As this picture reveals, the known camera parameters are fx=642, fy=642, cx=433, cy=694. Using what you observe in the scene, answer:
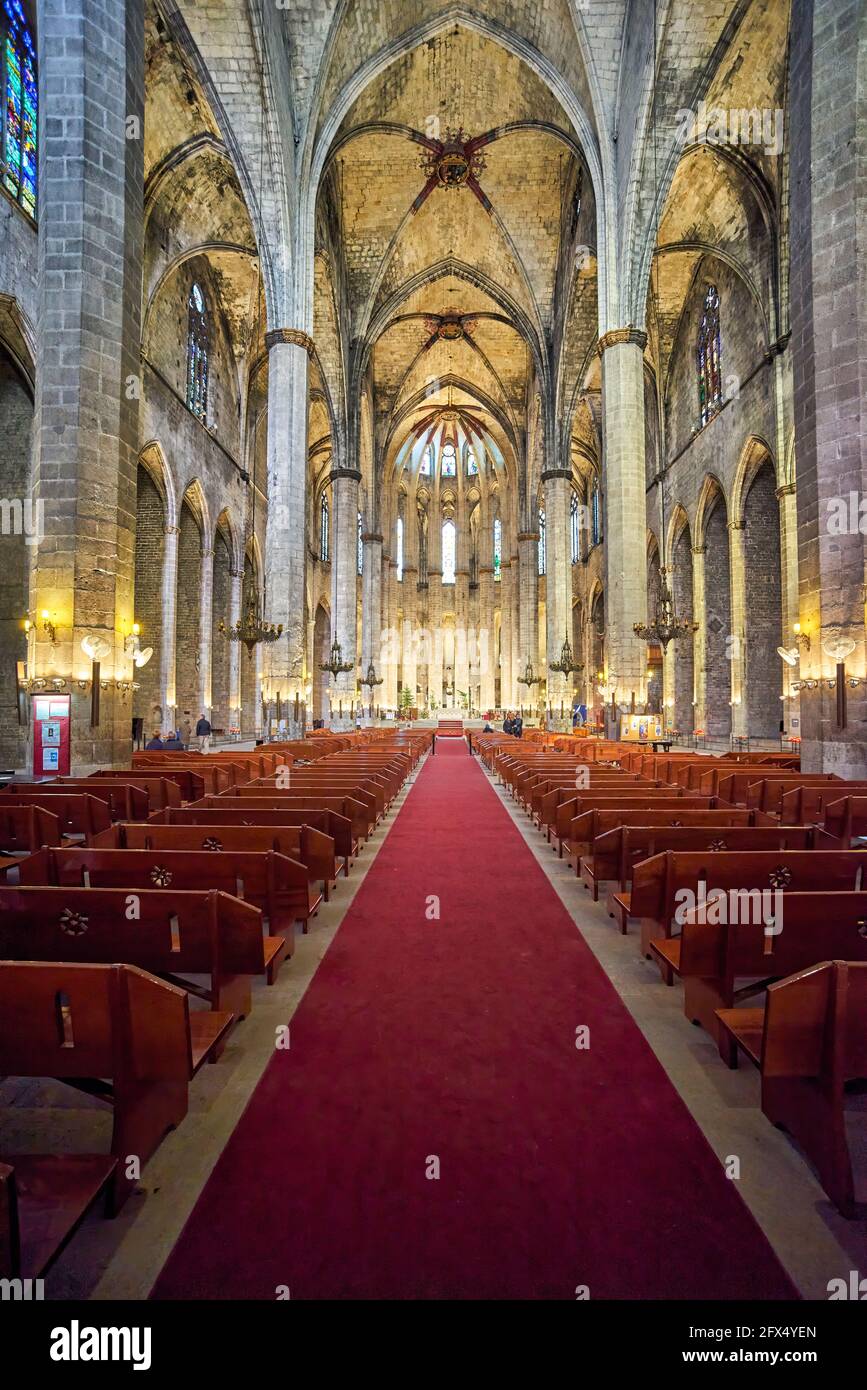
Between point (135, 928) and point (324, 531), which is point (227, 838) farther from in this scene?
point (324, 531)

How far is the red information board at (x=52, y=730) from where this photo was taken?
8.85m

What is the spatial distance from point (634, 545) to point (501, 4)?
16.1 meters

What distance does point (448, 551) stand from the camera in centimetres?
4984

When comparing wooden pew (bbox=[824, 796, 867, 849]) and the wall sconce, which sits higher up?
the wall sconce

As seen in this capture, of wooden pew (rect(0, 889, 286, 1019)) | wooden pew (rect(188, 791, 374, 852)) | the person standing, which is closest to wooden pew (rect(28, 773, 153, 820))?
wooden pew (rect(188, 791, 374, 852))

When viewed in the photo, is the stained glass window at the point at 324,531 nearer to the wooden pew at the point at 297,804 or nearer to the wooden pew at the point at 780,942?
the wooden pew at the point at 297,804

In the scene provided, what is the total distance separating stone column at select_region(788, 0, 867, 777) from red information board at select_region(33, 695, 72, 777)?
10.7m

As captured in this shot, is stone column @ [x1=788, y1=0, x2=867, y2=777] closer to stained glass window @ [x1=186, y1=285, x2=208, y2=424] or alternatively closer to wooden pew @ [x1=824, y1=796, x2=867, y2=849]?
wooden pew @ [x1=824, y1=796, x2=867, y2=849]

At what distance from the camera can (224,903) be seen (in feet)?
8.30

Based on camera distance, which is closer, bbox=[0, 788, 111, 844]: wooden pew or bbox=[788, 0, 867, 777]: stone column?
bbox=[0, 788, 111, 844]: wooden pew

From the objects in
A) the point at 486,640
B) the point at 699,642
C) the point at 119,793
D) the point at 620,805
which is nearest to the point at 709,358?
the point at 699,642

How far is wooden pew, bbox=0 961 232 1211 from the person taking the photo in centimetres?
177

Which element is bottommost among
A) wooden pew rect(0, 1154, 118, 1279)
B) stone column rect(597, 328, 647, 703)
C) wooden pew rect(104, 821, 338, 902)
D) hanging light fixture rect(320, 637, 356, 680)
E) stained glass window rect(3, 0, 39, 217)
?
wooden pew rect(0, 1154, 118, 1279)

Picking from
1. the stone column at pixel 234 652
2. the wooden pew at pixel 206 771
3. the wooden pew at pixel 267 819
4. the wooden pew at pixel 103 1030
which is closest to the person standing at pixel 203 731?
the stone column at pixel 234 652
